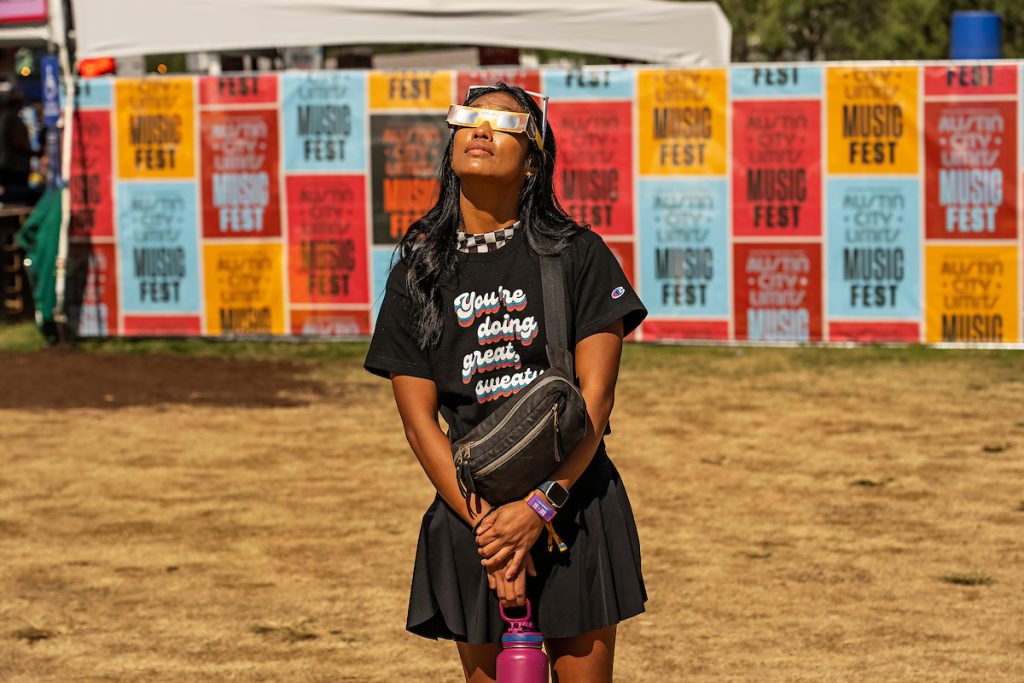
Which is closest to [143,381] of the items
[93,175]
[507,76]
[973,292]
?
[93,175]

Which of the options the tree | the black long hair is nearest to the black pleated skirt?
the black long hair

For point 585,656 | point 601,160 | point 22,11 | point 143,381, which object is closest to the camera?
point 585,656

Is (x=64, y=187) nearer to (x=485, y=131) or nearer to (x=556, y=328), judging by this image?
(x=485, y=131)

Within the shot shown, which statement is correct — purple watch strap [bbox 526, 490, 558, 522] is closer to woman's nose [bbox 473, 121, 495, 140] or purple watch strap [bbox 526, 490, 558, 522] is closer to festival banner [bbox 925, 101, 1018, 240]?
→ woman's nose [bbox 473, 121, 495, 140]

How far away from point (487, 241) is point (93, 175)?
1169 cm

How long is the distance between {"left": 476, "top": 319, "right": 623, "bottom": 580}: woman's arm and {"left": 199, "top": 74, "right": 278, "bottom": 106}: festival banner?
36.5ft

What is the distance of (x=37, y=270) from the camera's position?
14.7 metres

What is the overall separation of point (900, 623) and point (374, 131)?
8940 millimetres

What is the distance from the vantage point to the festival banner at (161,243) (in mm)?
14617

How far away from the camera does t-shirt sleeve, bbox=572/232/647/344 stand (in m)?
3.71

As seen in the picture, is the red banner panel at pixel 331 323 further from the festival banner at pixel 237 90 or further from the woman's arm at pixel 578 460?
the woman's arm at pixel 578 460

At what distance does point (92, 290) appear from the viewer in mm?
14859

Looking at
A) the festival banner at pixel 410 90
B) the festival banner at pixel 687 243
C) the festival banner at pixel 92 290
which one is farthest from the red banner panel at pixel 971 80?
the festival banner at pixel 92 290

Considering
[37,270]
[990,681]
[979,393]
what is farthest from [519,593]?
[37,270]
